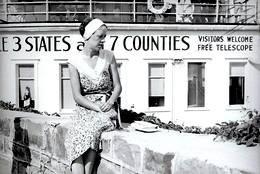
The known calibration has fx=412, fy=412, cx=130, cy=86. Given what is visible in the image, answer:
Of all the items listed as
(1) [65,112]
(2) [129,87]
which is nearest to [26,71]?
(1) [65,112]

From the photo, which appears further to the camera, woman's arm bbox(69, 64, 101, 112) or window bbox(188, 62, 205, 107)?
window bbox(188, 62, 205, 107)

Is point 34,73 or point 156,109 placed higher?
point 34,73

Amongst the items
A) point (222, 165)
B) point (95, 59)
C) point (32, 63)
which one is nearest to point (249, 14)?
point (95, 59)

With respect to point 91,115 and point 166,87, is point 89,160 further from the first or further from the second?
point 166,87

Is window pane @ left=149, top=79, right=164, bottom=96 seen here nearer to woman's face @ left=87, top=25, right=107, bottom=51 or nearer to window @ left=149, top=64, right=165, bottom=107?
window @ left=149, top=64, right=165, bottom=107

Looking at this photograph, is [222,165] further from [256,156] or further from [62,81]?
[62,81]

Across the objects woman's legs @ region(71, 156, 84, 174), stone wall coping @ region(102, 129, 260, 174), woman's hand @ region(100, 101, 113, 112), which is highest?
woman's hand @ region(100, 101, 113, 112)

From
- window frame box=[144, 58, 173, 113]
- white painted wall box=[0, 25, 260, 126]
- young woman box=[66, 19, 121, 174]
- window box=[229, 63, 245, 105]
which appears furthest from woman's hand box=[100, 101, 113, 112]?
window frame box=[144, 58, 173, 113]
